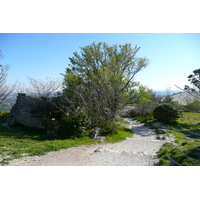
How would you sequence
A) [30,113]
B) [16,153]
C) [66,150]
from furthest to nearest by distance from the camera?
[30,113]
[66,150]
[16,153]

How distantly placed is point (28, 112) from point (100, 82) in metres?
5.85

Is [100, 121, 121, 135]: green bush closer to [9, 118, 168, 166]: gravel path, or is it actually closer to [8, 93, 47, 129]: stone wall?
[9, 118, 168, 166]: gravel path

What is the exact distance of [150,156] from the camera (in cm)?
567

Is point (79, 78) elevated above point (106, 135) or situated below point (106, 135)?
above

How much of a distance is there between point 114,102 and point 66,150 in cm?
553

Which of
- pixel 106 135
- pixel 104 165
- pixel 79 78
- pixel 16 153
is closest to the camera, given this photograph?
pixel 104 165

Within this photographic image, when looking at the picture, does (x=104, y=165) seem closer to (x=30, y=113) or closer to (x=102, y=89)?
(x=102, y=89)

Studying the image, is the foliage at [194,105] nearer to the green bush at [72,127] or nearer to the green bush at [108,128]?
the green bush at [108,128]

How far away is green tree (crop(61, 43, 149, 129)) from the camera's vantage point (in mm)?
10398

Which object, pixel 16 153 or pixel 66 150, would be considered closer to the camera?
pixel 16 153

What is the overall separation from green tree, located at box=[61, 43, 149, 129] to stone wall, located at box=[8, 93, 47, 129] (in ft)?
5.83

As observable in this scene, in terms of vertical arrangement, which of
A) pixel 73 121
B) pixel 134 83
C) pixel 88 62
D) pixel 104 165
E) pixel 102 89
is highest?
pixel 88 62

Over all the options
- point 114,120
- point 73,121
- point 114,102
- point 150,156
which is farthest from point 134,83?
point 150,156

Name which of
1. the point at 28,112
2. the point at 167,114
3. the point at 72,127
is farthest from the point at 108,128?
the point at 167,114
